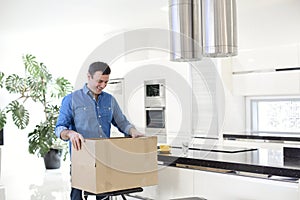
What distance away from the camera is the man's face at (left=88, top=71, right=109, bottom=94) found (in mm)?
2564

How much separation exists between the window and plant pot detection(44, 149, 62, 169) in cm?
376

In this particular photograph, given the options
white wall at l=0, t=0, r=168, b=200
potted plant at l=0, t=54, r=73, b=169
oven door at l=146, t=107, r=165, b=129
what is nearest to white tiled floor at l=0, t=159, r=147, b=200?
white wall at l=0, t=0, r=168, b=200

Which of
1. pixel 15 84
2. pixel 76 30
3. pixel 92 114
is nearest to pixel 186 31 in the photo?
pixel 92 114

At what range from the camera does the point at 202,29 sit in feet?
9.60

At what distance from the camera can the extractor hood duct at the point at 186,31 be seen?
9.53 feet

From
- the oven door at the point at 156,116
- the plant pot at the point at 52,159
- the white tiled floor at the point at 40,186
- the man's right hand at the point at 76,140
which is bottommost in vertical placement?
the white tiled floor at the point at 40,186

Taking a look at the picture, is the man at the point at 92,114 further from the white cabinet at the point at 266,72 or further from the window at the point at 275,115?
the window at the point at 275,115

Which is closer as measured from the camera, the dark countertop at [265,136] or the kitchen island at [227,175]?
the kitchen island at [227,175]

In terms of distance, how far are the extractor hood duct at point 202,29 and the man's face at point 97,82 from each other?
2.08 ft

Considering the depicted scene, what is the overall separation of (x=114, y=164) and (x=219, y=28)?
127 cm

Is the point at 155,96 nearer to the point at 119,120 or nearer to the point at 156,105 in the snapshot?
the point at 156,105

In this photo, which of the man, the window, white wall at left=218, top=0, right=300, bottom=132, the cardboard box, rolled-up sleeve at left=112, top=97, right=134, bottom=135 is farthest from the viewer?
the window

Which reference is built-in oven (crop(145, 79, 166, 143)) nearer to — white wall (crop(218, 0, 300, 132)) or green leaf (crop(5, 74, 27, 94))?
white wall (crop(218, 0, 300, 132))

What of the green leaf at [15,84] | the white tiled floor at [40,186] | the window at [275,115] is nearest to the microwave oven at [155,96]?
the window at [275,115]
